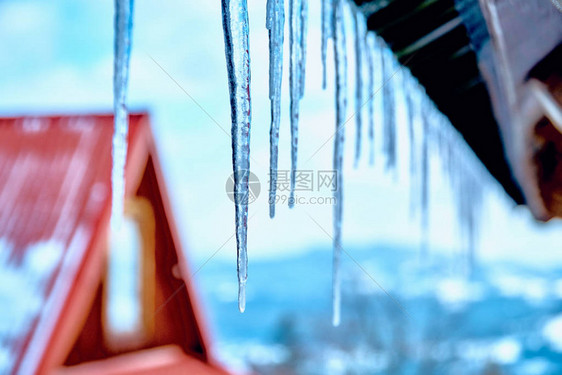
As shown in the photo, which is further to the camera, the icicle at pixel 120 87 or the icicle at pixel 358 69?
the icicle at pixel 358 69

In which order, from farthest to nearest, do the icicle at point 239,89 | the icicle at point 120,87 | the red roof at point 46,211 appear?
the red roof at point 46,211 → the icicle at point 120,87 → the icicle at point 239,89

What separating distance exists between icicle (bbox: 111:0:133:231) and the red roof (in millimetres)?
2346

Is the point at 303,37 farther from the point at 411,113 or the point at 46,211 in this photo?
the point at 46,211

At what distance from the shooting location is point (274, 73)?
97 cm

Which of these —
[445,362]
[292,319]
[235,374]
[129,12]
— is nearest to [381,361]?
[445,362]

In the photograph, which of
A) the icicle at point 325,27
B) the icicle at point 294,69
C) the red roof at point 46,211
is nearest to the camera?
the icicle at point 294,69

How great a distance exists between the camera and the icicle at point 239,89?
0.70 m

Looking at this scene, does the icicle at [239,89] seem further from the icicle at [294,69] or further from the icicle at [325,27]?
the icicle at [325,27]

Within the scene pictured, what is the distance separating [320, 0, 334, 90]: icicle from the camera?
1.21 meters

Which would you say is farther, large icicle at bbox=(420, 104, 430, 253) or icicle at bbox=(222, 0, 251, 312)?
large icicle at bbox=(420, 104, 430, 253)

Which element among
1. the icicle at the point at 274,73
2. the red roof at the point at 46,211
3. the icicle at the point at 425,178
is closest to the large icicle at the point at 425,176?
the icicle at the point at 425,178

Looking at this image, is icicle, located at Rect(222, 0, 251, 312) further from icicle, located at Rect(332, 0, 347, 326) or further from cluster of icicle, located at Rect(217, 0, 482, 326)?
icicle, located at Rect(332, 0, 347, 326)

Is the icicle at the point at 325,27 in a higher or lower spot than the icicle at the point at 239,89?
higher

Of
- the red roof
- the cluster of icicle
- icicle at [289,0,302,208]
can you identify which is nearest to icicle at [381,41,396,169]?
the cluster of icicle
